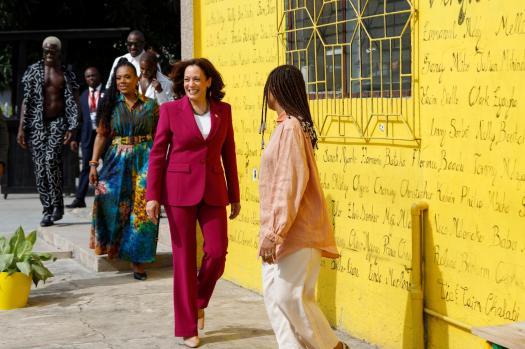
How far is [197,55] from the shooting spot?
9547 millimetres

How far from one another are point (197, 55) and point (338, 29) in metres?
2.65

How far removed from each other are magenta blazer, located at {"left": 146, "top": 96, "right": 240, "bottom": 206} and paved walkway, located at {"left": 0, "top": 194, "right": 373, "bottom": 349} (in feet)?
3.00

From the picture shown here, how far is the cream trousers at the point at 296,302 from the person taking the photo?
5727mm

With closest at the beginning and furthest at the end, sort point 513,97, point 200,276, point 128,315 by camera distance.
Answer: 1. point 513,97
2. point 200,276
3. point 128,315

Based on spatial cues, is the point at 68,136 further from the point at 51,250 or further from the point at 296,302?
the point at 296,302

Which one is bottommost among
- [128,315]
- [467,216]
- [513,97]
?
[128,315]

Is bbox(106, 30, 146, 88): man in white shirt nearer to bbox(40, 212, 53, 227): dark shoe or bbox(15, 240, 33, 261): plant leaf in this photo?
bbox(40, 212, 53, 227): dark shoe

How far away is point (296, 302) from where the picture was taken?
573cm

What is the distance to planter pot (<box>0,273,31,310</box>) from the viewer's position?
25.9 ft

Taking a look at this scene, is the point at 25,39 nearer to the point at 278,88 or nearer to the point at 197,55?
the point at 197,55

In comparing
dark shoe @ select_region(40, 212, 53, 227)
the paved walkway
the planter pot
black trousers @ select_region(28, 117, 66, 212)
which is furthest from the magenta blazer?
dark shoe @ select_region(40, 212, 53, 227)

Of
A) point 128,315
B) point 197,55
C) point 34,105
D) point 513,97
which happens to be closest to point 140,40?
point 34,105

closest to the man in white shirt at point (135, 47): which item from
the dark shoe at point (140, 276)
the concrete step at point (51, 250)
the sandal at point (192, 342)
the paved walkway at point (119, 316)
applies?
the concrete step at point (51, 250)

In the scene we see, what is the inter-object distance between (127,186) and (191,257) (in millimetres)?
2374
